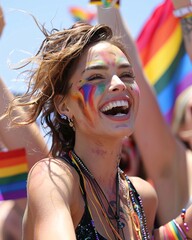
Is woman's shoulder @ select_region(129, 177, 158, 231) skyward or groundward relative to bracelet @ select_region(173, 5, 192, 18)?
groundward

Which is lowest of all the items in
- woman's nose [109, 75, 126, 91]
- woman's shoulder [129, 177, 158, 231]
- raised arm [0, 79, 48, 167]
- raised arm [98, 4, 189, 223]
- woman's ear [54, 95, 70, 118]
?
raised arm [98, 4, 189, 223]

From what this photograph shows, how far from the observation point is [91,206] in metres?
2.34

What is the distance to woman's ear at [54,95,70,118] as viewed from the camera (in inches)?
96.0

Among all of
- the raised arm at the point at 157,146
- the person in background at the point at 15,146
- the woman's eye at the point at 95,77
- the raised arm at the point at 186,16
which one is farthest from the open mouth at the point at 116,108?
the raised arm at the point at 157,146

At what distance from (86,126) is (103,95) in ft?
0.40

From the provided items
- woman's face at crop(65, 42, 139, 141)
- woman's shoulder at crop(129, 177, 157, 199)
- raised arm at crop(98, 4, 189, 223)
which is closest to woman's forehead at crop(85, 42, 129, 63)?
woman's face at crop(65, 42, 139, 141)

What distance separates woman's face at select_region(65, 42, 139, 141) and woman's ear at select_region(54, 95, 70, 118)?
0.02 metres

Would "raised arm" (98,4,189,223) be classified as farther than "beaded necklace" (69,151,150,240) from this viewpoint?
Yes

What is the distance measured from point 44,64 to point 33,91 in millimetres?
110

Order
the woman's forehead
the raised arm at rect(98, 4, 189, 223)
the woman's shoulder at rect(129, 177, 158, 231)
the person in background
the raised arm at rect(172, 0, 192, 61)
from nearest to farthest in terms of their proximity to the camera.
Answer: the woman's forehead
the woman's shoulder at rect(129, 177, 158, 231)
the person in background
the raised arm at rect(172, 0, 192, 61)
the raised arm at rect(98, 4, 189, 223)

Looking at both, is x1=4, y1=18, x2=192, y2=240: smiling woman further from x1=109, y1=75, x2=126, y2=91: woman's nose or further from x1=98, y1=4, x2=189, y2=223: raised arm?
x1=98, y1=4, x2=189, y2=223: raised arm

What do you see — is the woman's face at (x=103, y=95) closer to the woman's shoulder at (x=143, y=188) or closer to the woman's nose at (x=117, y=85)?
the woman's nose at (x=117, y=85)

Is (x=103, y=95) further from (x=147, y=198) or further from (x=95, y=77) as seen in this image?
(x=147, y=198)

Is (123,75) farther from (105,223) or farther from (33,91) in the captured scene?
(105,223)
